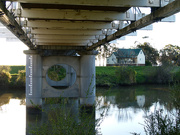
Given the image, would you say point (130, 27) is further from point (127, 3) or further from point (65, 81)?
point (65, 81)

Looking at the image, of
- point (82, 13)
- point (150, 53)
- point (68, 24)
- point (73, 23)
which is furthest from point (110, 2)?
point (150, 53)

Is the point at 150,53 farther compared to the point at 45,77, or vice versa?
the point at 150,53

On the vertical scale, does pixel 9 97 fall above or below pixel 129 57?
below

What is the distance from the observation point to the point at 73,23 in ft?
27.2

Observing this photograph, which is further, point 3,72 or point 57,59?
point 3,72

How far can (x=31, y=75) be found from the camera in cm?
1503

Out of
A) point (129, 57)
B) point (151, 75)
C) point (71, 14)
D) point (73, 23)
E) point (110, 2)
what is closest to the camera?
point (110, 2)

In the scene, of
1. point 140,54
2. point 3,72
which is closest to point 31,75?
point 3,72

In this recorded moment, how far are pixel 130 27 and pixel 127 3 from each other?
1.50 meters

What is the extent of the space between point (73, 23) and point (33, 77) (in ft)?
24.7

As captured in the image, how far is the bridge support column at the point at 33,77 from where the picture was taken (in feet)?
48.6

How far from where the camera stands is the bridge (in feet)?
18.4

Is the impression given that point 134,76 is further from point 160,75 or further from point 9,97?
point 9,97

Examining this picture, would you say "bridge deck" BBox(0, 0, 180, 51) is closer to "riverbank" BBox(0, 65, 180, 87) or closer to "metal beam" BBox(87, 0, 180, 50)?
"metal beam" BBox(87, 0, 180, 50)
